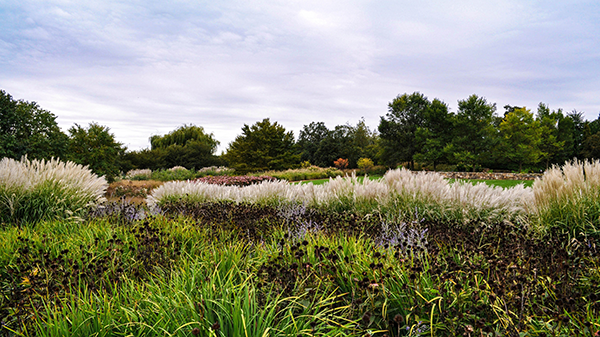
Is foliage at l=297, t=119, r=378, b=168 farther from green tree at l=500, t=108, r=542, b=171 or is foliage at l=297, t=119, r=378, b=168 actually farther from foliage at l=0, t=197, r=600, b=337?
foliage at l=0, t=197, r=600, b=337

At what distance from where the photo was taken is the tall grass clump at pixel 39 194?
16.2 ft

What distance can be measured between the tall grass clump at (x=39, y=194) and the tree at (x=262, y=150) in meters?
20.9

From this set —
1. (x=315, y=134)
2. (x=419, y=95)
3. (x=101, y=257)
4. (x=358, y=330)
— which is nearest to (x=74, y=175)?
(x=101, y=257)

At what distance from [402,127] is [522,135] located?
33.9ft

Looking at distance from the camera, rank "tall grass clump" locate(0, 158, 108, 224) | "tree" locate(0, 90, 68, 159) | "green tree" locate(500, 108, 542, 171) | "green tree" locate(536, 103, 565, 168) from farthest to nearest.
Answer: "green tree" locate(536, 103, 565, 168) < "green tree" locate(500, 108, 542, 171) < "tree" locate(0, 90, 68, 159) < "tall grass clump" locate(0, 158, 108, 224)

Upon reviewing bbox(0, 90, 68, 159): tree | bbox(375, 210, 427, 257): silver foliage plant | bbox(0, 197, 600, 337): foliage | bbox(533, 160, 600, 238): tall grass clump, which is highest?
bbox(0, 90, 68, 159): tree

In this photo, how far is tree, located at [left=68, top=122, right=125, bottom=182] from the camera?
1384cm

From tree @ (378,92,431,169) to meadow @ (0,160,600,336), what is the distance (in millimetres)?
25230

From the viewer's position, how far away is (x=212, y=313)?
1.82 meters

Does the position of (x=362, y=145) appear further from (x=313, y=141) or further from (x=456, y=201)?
(x=456, y=201)

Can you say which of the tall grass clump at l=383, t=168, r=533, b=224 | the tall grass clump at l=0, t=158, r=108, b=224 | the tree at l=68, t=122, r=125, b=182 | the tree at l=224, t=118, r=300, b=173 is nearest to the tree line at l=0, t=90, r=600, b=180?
the tree at l=224, t=118, r=300, b=173

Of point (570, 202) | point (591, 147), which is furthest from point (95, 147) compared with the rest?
point (591, 147)

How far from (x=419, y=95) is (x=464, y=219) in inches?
1174

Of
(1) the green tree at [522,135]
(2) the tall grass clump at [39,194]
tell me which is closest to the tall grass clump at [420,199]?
(2) the tall grass clump at [39,194]
